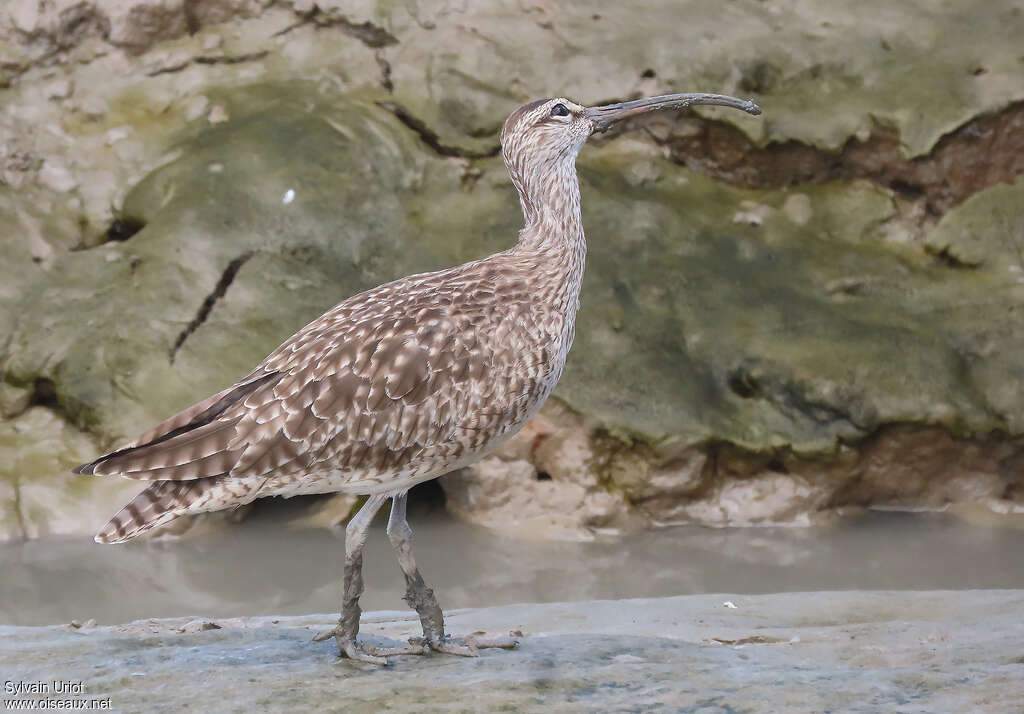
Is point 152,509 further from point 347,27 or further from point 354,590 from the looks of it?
point 347,27

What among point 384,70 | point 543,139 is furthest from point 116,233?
point 543,139

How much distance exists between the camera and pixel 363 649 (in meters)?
5.32

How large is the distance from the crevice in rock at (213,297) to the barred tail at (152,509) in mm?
3762

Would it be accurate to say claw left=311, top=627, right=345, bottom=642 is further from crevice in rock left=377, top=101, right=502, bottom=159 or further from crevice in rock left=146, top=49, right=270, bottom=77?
crevice in rock left=146, top=49, right=270, bottom=77

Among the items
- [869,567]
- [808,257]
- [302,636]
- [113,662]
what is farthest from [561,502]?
[113,662]

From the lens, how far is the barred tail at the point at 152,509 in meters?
5.09

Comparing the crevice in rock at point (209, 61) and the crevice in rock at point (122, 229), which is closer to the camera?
the crevice in rock at point (122, 229)

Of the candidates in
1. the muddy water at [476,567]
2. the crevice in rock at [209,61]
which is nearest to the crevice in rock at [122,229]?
the crevice in rock at [209,61]

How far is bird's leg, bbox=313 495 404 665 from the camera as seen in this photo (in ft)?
17.3

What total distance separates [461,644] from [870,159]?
5927 millimetres

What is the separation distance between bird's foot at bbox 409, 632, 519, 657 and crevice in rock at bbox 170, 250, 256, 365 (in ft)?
12.9

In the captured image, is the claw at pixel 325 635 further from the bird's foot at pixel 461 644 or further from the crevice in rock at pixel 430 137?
the crevice in rock at pixel 430 137

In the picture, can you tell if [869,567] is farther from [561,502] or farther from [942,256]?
[942,256]

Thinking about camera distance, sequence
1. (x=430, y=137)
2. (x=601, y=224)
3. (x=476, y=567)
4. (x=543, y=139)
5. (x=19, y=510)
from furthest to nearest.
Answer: (x=430, y=137)
(x=601, y=224)
(x=19, y=510)
(x=476, y=567)
(x=543, y=139)
